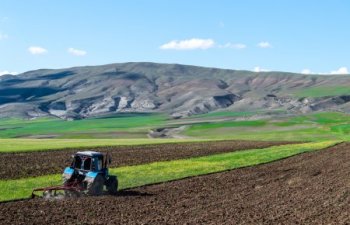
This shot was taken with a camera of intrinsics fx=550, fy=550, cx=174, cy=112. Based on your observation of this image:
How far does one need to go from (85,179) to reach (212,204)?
6.29 metres

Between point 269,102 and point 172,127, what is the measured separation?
7993 cm

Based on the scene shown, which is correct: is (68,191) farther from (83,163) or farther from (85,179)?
(83,163)

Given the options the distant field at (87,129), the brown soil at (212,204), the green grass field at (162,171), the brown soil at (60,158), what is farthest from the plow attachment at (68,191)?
the distant field at (87,129)

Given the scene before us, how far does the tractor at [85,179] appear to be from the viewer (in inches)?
1031

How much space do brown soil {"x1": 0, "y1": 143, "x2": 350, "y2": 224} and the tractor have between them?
74 cm

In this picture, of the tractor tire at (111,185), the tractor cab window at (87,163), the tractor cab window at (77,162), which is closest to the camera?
the tractor cab window at (87,163)

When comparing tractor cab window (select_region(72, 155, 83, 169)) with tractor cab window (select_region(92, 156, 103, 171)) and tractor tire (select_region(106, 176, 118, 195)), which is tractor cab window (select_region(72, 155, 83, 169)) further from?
tractor tire (select_region(106, 176, 118, 195))

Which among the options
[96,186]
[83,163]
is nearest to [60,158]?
[83,163]

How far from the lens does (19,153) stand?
54688 mm

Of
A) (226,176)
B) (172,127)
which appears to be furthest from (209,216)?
(172,127)

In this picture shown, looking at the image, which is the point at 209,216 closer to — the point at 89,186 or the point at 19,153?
the point at 89,186

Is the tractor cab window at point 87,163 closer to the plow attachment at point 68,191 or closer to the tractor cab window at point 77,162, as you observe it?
the tractor cab window at point 77,162

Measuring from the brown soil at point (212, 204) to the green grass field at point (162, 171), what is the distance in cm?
225

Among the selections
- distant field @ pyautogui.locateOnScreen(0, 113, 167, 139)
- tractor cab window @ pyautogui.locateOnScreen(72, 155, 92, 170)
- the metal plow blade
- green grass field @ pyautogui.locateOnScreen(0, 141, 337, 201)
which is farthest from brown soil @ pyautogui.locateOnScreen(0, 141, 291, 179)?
distant field @ pyautogui.locateOnScreen(0, 113, 167, 139)
